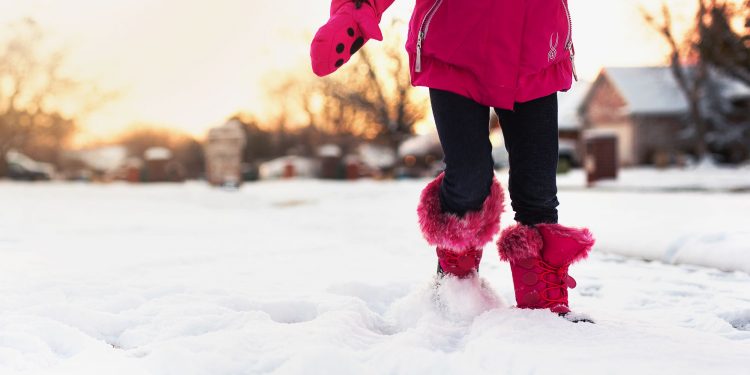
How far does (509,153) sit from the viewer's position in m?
2.04

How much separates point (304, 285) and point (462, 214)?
863 mm

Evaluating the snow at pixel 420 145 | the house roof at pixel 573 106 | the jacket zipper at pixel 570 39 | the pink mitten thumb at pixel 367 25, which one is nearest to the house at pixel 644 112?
the house roof at pixel 573 106

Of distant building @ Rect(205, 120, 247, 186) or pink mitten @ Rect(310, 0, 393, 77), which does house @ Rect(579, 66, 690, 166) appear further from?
pink mitten @ Rect(310, 0, 393, 77)

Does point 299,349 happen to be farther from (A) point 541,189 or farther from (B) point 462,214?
(A) point 541,189

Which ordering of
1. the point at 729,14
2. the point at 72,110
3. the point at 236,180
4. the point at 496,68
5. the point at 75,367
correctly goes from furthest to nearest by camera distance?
1. the point at 72,110
2. the point at 729,14
3. the point at 236,180
4. the point at 496,68
5. the point at 75,367

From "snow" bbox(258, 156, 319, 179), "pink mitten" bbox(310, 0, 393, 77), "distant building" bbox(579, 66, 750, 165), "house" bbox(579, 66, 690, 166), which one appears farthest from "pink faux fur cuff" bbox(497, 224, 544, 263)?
"house" bbox(579, 66, 690, 166)

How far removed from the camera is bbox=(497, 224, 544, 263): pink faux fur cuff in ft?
6.22

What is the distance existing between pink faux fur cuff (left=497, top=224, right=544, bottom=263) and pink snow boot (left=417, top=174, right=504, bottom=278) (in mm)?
42

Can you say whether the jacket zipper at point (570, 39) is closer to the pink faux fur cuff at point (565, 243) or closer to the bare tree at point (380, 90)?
the pink faux fur cuff at point (565, 243)

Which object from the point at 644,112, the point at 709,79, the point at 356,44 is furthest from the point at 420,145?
the point at 356,44

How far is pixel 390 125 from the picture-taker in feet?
91.8

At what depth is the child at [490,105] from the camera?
1856mm

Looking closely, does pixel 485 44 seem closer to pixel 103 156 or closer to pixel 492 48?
pixel 492 48

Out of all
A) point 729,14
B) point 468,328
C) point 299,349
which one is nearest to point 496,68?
point 468,328
